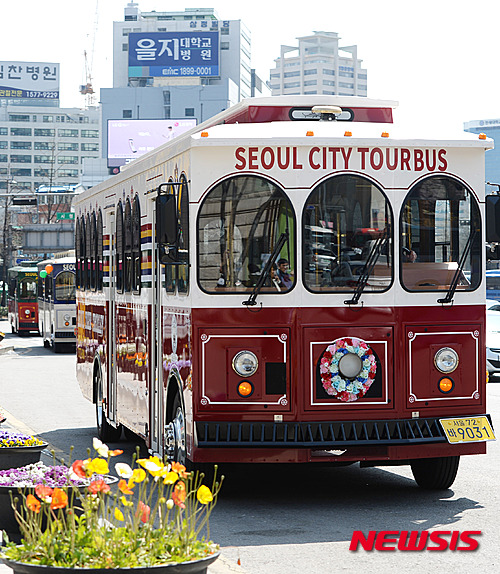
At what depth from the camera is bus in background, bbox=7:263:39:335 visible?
1786 inches

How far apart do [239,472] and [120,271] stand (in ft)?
8.88

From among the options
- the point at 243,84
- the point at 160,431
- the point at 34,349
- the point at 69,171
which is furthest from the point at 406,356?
the point at 69,171

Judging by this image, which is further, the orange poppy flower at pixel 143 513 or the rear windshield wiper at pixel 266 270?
the rear windshield wiper at pixel 266 270

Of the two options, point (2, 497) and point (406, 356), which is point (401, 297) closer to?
point (406, 356)

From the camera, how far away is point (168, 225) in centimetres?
905

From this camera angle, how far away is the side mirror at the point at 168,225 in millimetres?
9031

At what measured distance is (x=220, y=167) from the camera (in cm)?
909

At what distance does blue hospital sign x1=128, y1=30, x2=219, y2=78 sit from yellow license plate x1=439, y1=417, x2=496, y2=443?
14560 cm

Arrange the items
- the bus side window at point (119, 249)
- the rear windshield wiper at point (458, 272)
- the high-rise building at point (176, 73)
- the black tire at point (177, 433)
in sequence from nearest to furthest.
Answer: the rear windshield wiper at point (458, 272) < the black tire at point (177, 433) < the bus side window at point (119, 249) < the high-rise building at point (176, 73)

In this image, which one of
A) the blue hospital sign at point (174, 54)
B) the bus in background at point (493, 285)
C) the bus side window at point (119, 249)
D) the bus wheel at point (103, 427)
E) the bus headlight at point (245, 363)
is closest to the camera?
the bus headlight at point (245, 363)

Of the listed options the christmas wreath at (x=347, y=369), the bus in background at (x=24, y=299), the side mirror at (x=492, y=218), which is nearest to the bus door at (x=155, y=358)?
the christmas wreath at (x=347, y=369)

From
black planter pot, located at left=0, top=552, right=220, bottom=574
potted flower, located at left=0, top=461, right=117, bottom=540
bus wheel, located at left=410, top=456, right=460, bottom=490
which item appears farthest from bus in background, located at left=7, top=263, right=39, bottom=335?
black planter pot, located at left=0, top=552, right=220, bottom=574

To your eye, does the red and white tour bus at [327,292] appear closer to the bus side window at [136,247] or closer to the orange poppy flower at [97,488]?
the bus side window at [136,247]

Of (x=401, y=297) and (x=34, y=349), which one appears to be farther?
(x=34, y=349)
